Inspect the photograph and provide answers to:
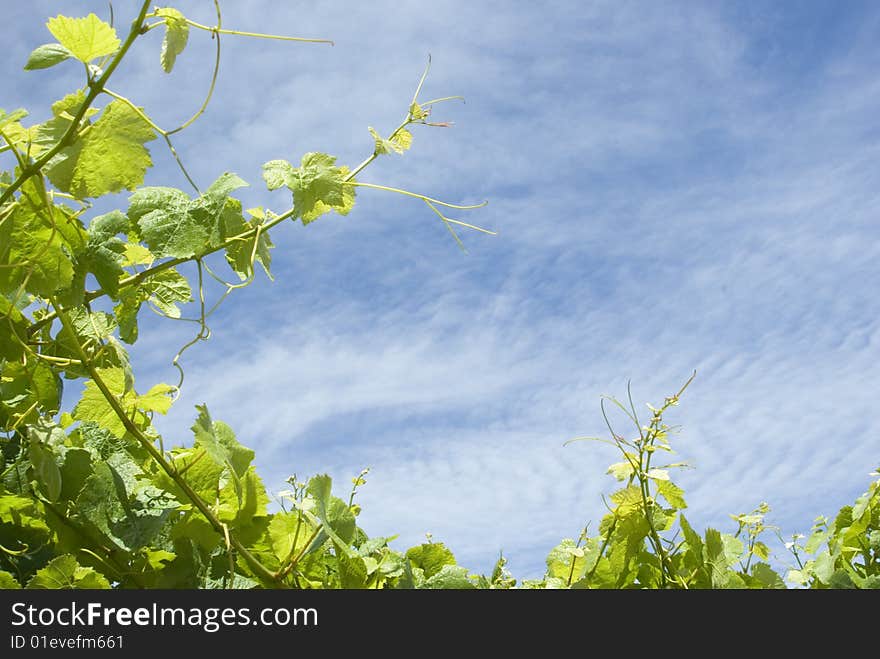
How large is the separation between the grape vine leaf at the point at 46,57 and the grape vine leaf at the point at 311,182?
1.45 feet

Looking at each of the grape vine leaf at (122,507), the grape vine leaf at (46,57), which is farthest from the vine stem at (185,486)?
the grape vine leaf at (46,57)

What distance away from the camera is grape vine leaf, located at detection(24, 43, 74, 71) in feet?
4.24

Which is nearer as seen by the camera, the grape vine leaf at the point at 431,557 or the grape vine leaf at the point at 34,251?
the grape vine leaf at the point at 34,251

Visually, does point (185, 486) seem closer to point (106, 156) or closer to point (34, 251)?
point (34, 251)

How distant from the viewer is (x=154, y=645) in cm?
123

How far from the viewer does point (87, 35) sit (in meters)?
1.26

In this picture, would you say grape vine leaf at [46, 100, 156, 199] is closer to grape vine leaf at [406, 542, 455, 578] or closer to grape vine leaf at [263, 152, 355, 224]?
grape vine leaf at [263, 152, 355, 224]

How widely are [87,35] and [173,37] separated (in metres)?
0.14

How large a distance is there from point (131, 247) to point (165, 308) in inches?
6.8

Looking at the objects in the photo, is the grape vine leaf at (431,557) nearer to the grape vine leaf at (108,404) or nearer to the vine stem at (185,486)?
the vine stem at (185,486)

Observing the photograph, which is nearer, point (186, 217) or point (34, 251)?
point (34, 251)

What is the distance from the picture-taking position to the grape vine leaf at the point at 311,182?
161cm

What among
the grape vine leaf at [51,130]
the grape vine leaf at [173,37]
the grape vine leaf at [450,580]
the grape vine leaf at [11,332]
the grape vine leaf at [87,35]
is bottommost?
the grape vine leaf at [450,580]

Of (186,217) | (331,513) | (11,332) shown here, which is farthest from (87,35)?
(331,513)
